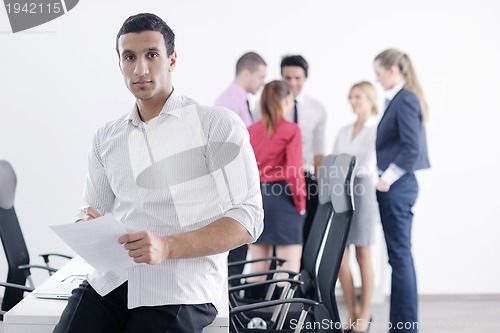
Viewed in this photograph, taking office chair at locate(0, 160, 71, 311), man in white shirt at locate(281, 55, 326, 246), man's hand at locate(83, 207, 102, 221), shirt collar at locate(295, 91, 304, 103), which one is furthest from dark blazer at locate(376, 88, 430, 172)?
man's hand at locate(83, 207, 102, 221)

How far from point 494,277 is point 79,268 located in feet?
11.3

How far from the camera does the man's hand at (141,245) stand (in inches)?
64.1

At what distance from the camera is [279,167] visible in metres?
3.82

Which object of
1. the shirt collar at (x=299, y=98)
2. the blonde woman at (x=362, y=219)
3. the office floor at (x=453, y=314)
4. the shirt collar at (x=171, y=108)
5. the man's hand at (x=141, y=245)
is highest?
the shirt collar at (x=171, y=108)

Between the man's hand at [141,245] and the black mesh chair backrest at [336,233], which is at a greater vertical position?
the man's hand at [141,245]

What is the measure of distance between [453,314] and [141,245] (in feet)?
11.0

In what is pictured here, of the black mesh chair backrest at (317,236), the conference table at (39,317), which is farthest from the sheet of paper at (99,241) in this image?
the black mesh chair backrest at (317,236)

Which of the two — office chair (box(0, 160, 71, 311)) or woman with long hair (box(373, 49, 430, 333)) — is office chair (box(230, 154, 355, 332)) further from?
woman with long hair (box(373, 49, 430, 333))

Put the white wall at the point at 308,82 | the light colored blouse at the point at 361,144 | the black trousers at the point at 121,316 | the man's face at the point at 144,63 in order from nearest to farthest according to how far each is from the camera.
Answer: the black trousers at the point at 121,316
the man's face at the point at 144,63
the light colored blouse at the point at 361,144
the white wall at the point at 308,82

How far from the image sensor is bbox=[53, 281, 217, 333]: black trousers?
1.73 m

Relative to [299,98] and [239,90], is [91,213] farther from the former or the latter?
[299,98]

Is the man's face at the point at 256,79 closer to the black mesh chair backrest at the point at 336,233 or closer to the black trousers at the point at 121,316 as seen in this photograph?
the black mesh chair backrest at the point at 336,233

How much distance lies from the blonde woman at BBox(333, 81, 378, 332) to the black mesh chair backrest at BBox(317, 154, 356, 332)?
1.53m

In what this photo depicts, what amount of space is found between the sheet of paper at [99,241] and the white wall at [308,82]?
3040mm
